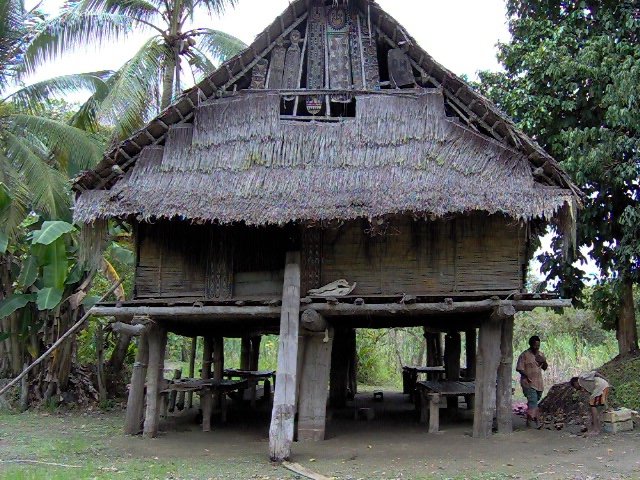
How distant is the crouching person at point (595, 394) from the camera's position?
35.8ft

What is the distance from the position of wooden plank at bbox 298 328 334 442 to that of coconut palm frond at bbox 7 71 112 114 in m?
8.21

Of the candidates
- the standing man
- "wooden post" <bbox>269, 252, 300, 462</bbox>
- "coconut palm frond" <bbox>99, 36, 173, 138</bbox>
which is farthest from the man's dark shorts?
"coconut palm frond" <bbox>99, 36, 173, 138</bbox>

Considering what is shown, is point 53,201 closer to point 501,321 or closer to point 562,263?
point 501,321

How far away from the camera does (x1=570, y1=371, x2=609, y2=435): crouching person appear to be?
10.9 metres

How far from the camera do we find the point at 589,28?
46.7ft

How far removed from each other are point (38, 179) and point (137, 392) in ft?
15.6

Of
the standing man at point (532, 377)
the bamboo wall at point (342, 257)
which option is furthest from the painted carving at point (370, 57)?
the standing man at point (532, 377)

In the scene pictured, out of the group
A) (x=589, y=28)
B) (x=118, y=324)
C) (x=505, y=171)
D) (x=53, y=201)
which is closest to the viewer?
(x=505, y=171)

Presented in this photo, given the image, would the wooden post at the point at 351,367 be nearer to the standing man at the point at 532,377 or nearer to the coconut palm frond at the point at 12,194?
the standing man at the point at 532,377

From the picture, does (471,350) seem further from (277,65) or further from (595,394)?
(277,65)

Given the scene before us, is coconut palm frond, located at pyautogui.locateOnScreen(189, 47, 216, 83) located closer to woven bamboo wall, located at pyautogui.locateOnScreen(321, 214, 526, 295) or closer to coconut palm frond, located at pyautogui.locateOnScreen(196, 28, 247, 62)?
coconut palm frond, located at pyautogui.locateOnScreen(196, 28, 247, 62)

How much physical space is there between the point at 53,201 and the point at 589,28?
1115cm

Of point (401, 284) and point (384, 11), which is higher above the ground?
point (384, 11)

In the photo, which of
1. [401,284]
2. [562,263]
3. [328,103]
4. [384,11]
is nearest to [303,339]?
[401,284]
